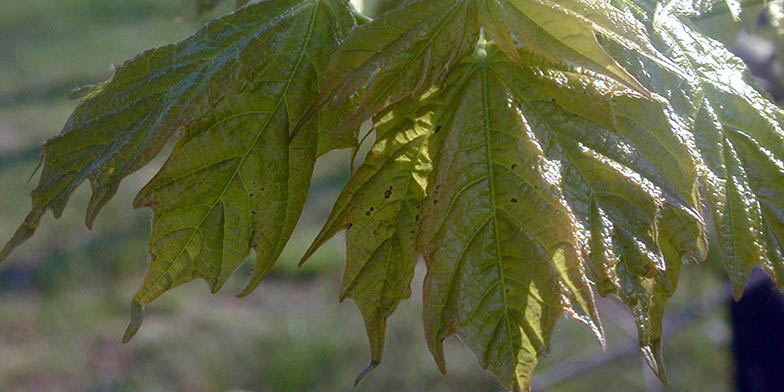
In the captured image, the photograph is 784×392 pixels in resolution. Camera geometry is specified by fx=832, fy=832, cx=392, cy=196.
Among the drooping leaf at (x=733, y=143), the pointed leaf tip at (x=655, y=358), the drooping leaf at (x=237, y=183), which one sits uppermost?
the drooping leaf at (x=237, y=183)

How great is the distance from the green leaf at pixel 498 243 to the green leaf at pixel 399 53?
6 centimetres

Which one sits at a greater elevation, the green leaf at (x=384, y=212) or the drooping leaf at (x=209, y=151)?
the drooping leaf at (x=209, y=151)

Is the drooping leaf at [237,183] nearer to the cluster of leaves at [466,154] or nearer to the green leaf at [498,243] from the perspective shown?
the cluster of leaves at [466,154]

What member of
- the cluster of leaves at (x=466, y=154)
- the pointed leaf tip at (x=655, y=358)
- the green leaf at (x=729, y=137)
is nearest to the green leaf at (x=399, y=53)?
the cluster of leaves at (x=466, y=154)

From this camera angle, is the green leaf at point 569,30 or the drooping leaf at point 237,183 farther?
the drooping leaf at point 237,183

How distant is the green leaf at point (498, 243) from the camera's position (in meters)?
0.71

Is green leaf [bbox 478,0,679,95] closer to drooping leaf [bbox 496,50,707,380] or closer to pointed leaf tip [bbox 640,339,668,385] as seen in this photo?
drooping leaf [bbox 496,50,707,380]

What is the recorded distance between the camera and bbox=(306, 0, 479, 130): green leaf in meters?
0.73

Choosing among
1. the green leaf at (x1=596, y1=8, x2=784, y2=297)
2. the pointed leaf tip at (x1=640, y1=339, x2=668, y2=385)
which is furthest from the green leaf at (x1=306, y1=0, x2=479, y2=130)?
the pointed leaf tip at (x1=640, y1=339, x2=668, y2=385)

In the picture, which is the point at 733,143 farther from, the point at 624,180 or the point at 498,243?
the point at 498,243

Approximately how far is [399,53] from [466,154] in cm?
11

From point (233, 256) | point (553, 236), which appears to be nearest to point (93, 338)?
point (233, 256)

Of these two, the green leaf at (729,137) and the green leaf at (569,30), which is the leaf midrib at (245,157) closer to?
the green leaf at (569,30)

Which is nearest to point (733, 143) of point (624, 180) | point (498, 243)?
point (624, 180)
